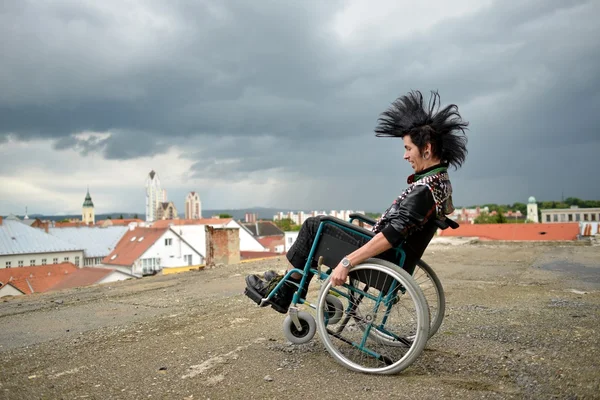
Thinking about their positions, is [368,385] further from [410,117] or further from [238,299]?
[238,299]

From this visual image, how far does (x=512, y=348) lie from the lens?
10.4 feet

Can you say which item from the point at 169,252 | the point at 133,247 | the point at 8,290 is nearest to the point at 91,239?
the point at 133,247

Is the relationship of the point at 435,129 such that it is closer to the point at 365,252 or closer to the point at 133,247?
the point at 365,252

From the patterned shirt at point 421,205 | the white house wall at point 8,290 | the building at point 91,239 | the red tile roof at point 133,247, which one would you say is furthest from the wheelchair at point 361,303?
the building at point 91,239

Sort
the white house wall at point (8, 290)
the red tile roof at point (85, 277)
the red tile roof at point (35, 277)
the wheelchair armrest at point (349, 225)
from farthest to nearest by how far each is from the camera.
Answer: the red tile roof at point (35, 277)
the red tile roof at point (85, 277)
the white house wall at point (8, 290)
the wheelchair armrest at point (349, 225)

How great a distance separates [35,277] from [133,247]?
18.8 metres

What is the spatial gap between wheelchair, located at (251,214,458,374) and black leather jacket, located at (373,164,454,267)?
82 millimetres

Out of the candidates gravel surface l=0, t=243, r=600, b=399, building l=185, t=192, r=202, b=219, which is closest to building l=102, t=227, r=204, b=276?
gravel surface l=0, t=243, r=600, b=399

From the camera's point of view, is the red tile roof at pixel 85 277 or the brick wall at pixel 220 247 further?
the red tile roof at pixel 85 277

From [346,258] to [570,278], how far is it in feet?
19.8

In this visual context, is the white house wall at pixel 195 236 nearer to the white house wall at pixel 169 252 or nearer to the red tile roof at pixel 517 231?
the white house wall at pixel 169 252

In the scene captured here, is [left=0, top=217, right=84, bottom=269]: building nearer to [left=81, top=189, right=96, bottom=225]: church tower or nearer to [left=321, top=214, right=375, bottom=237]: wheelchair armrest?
[left=321, top=214, right=375, bottom=237]: wheelchair armrest

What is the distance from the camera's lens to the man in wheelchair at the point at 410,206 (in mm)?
2744

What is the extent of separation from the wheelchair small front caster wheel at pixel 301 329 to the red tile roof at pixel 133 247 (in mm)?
39613
